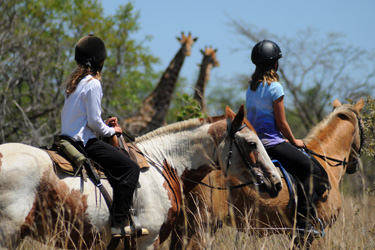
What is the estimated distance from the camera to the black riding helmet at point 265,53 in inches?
219

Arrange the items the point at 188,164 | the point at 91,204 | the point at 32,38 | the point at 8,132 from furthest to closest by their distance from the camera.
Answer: the point at 32,38
the point at 8,132
the point at 188,164
the point at 91,204

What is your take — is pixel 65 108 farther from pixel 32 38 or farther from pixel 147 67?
pixel 147 67

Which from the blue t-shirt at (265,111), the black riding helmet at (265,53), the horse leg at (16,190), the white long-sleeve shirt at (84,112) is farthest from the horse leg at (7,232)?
the black riding helmet at (265,53)

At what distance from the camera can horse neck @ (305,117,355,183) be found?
21.2 ft

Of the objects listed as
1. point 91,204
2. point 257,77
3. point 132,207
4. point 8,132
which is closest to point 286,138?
point 257,77

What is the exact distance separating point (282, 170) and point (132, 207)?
6.89 ft

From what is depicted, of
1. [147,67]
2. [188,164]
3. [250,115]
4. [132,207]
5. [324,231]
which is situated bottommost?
[324,231]

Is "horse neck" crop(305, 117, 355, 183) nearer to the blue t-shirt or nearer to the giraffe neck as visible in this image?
the blue t-shirt

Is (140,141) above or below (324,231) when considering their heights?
above

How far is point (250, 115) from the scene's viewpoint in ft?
18.8

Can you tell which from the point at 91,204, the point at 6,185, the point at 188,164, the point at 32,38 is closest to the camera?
the point at 6,185

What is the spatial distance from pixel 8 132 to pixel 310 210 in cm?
849

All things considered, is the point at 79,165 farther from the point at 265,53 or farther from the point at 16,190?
the point at 265,53

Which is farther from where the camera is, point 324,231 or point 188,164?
point 324,231
